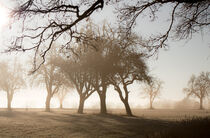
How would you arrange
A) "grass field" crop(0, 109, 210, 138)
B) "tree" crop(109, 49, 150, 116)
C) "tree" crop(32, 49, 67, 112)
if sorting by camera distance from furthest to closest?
"tree" crop(32, 49, 67, 112) < "tree" crop(109, 49, 150, 116) < "grass field" crop(0, 109, 210, 138)

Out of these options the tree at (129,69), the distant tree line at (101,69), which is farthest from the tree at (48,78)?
the tree at (129,69)

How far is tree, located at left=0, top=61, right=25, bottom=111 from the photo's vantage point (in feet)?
156

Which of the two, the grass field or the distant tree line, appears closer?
the grass field

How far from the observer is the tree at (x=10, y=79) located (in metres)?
47.7

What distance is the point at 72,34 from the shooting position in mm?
8609

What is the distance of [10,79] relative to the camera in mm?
48594

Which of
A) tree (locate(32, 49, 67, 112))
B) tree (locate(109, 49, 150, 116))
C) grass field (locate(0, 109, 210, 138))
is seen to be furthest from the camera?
tree (locate(32, 49, 67, 112))

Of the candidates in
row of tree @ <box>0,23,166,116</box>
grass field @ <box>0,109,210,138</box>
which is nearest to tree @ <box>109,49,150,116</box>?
row of tree @ <box>0,23,166,116</box>

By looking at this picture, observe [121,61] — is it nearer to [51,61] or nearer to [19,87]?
[51,61]

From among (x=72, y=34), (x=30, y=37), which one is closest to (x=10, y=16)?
(x=30, y=37)

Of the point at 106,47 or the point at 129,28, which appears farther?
the point at 106,47

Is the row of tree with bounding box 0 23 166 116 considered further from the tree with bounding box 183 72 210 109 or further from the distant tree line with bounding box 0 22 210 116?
the tree with bounding box 183 72 210 109

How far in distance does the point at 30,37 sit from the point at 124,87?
2354 cm

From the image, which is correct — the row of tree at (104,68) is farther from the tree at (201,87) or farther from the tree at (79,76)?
the tree at (201,87)
